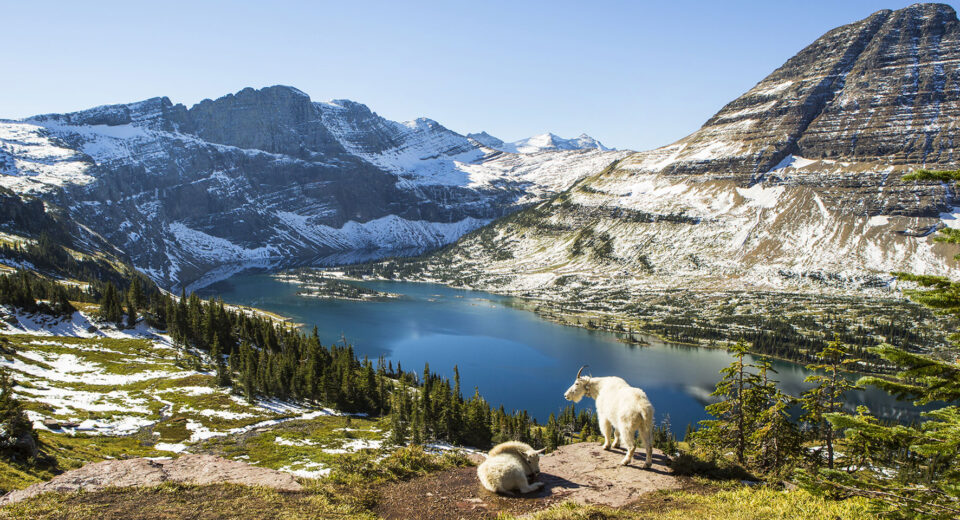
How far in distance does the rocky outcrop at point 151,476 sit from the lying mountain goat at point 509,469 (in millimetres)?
6569

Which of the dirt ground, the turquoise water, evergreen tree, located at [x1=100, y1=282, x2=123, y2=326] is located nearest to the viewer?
the dirt ground

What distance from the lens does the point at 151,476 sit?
59.0ft

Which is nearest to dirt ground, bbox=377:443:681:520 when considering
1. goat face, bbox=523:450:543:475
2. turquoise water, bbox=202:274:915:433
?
goat face, bbox=523:450:543:475

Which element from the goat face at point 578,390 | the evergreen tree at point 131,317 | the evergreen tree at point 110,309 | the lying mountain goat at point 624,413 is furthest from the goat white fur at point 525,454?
the evergreen tree at point 131,317

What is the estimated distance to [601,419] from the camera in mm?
20594

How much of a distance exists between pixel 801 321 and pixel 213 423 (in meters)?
204

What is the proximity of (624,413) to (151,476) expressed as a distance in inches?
695

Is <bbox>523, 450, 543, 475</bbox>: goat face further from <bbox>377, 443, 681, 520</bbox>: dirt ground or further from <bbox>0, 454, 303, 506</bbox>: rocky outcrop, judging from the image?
<bbox>0, 454, 303, 506</bbox>: rocky outcrop

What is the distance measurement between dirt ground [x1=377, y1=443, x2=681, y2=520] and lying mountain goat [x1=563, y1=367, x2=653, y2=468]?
87cm

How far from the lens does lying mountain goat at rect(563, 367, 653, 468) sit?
17.9 meters

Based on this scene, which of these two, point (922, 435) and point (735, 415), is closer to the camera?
point (922, 435)

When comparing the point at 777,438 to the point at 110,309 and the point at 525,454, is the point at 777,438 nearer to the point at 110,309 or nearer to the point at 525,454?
the point at 525,454

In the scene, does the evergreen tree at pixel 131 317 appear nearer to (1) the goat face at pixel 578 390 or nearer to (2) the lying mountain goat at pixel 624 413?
(1) the goat face at pixel 578 390

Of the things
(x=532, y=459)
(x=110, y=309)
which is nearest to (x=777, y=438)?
(x=532, y=459)
